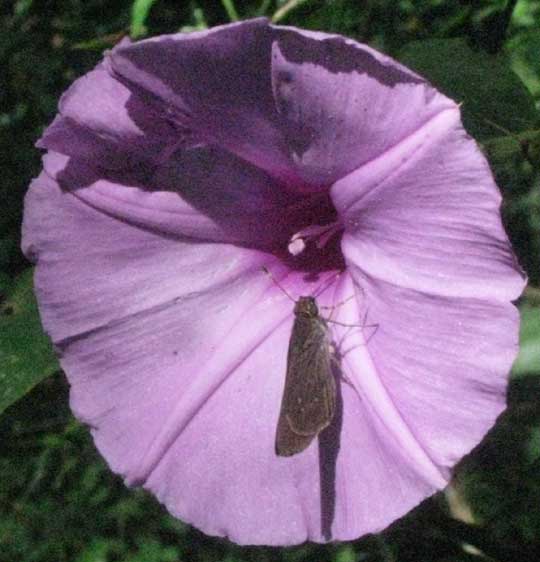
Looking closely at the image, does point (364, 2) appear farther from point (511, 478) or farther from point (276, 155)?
point (511, 478)

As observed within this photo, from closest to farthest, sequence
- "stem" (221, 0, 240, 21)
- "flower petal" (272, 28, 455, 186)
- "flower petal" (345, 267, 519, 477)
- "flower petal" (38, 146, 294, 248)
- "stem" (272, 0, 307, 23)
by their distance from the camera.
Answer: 1. "flower petal" (272, 28, 455, 186)
2. "flower petal" (345, 267, 519, 477)
3. "flower petal" (38, 146, 294, 248)
4. "stem" (272, 0, 307, 23)
5. "stem" (221, 0, 240, 21)

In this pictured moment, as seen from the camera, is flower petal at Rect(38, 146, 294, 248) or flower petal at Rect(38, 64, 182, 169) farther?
flower petal at Rect(38, 146, 294, 248)

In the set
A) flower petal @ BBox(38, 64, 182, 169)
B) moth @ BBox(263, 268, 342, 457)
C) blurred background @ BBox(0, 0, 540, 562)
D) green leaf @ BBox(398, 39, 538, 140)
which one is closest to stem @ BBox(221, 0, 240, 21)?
blurred background @ BBox(0, 0, 540, 562)

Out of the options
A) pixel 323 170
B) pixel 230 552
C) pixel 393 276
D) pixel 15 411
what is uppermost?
pixel 323 170

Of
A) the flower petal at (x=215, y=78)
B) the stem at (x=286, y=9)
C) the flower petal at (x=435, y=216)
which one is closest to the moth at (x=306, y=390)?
the flower petal at (x=435, y=216)

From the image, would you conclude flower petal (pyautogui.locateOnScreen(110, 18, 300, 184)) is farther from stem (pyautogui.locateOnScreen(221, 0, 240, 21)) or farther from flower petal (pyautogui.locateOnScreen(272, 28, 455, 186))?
stem (pyautogui.locateOnScreen(221, 0, 240, 21))

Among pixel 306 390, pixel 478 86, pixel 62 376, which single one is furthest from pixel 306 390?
pixel 62 376

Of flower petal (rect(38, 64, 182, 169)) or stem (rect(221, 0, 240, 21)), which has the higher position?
flower petal (rect(38, 64, 182, 169))

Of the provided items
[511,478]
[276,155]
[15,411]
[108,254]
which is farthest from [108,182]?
[511,478]

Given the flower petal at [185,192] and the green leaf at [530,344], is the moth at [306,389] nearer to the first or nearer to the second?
the flower petal at [185,192]

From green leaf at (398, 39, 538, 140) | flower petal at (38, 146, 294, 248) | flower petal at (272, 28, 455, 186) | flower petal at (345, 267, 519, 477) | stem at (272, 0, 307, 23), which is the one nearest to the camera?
flower petal at (272, 28, 455, 186)
